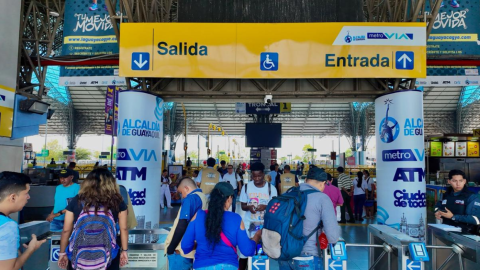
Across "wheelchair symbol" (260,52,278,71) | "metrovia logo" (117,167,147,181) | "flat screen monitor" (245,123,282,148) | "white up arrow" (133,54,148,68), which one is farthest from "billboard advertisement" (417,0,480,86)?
"metrovia logo" (117,167,147,181)

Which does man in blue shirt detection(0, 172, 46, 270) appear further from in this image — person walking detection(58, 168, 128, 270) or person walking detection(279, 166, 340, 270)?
person walking detection(279, 166, 340, 270)

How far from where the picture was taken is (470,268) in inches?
167

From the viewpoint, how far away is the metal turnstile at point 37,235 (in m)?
4.18

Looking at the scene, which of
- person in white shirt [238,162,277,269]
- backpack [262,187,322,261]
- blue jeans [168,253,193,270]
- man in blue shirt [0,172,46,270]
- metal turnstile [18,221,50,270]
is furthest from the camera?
person in white shirt [238,162,277,269]

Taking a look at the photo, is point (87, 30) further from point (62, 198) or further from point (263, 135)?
point (263, 135)

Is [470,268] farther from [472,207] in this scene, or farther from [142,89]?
[142,89]

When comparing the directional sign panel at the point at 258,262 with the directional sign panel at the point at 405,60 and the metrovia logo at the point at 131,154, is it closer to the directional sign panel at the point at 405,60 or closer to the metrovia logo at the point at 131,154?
the metrovia logo at the point at 131,154

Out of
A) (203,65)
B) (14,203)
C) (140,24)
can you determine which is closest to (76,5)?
(140,24)

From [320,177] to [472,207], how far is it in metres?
2.30

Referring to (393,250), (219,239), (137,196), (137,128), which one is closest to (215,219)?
(219,239)

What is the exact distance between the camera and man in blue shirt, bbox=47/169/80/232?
16.9ft

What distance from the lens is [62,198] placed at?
17.4 feet

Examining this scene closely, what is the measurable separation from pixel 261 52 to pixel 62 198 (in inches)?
176

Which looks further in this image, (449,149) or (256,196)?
(449,149)
